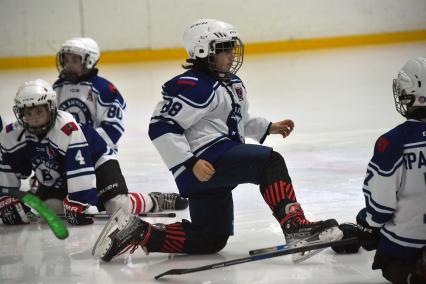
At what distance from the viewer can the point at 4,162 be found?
4242mm

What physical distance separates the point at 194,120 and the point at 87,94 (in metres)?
1.83

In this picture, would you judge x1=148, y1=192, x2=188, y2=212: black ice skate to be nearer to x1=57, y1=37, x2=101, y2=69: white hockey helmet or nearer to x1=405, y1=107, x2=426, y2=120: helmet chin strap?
x1=57, y1=37, x2=101, y2=69: white hockey helmet

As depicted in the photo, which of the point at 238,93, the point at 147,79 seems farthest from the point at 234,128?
the point at 147,79

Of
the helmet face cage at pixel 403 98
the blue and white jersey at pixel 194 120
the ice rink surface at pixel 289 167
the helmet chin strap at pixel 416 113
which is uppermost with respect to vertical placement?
the helmet face cage at pixel 403 98

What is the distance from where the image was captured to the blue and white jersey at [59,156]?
408 cm

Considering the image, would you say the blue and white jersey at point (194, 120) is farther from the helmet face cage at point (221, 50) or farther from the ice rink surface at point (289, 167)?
the ice rink surface at point (289, 167)

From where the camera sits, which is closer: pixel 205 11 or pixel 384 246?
pixel 384 246

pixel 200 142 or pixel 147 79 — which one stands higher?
pixel 200 142

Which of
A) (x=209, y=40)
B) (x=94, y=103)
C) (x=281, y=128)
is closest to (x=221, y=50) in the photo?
(x=209, y=40)

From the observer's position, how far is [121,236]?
3.42 meters

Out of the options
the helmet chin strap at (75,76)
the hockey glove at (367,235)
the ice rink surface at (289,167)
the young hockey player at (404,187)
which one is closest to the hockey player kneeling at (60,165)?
the ice rink surface at (289,167)

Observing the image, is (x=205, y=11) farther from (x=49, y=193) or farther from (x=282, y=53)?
(x=49, y=193)

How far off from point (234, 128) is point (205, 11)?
1010 cm

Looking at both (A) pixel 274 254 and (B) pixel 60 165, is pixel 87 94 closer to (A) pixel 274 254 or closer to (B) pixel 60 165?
(B) pixel 60 165
